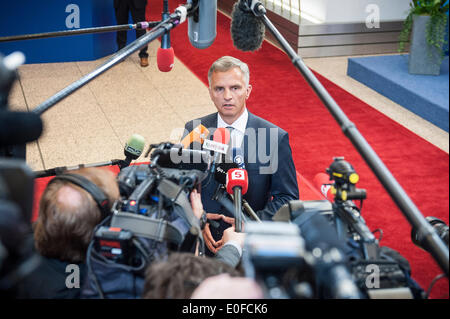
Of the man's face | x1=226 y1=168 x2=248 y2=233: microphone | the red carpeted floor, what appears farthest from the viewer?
the man's face

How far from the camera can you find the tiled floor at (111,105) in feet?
12.5

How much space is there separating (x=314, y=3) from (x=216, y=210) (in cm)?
532

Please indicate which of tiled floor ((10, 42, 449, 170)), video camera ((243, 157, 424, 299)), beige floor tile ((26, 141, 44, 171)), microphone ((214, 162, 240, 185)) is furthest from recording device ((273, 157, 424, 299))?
beige floor tile ((26, 141, 44, 171))

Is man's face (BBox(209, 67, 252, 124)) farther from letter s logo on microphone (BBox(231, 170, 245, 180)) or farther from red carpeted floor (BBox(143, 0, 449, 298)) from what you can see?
letter s logo on microphone (BBox(231, 170, 245, 180))

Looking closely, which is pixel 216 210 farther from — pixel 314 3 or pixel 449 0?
pixel 314 3

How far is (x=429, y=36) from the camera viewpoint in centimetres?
61

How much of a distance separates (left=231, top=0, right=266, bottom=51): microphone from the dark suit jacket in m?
0.61

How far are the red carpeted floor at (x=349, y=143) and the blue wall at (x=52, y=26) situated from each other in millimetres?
1061

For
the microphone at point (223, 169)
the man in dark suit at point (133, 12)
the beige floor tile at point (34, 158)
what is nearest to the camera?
the microphone at point (223, 169)

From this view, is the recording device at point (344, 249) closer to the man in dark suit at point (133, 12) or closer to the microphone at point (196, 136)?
the microphone at point (196, 136)

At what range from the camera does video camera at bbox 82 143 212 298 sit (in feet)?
3.49

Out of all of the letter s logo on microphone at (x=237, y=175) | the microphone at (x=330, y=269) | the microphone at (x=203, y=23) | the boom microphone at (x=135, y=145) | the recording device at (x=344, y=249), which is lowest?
the boom microphone at (x=135, y=145)

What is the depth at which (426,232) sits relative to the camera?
0.69 metres

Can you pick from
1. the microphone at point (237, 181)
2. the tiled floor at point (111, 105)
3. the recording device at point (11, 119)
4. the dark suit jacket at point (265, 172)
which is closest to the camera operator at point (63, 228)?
the microphone at point (237, 181)
